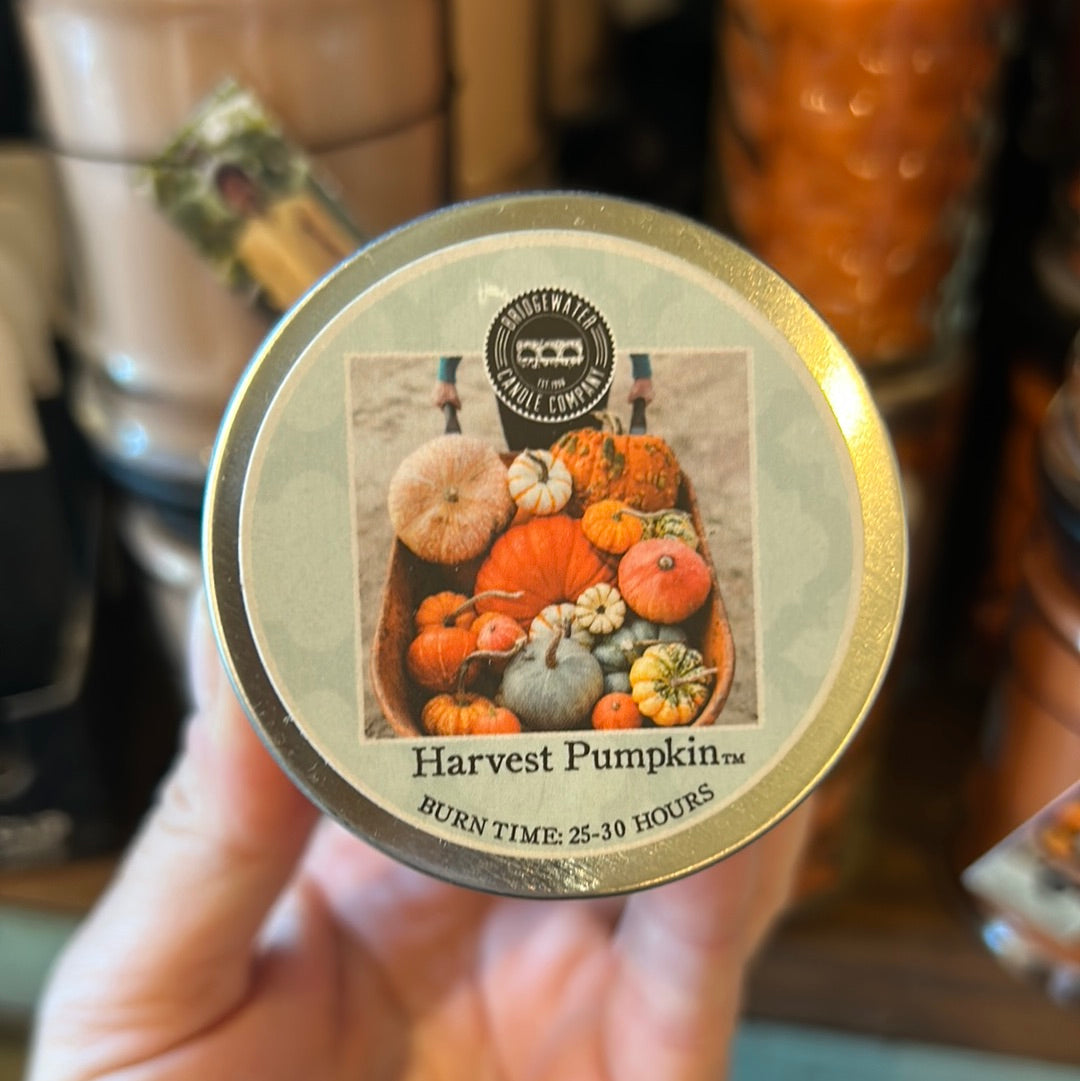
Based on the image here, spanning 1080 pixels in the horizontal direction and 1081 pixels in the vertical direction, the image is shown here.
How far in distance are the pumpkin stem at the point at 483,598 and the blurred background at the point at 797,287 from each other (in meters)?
0.20

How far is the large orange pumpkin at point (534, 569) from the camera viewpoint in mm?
382

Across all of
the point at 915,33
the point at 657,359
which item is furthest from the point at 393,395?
the point at 915,33

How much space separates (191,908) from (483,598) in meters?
0.21

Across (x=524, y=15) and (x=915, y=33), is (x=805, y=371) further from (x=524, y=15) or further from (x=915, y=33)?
(x=524, y=15)

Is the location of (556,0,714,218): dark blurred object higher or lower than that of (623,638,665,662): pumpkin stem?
higher

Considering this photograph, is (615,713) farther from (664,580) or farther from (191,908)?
(191,908)

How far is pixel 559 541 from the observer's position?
38cm

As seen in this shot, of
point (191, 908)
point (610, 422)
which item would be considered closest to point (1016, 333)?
point (610, 422)

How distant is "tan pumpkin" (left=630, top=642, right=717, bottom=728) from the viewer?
39 centimetres

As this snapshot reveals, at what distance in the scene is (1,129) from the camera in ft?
2.11

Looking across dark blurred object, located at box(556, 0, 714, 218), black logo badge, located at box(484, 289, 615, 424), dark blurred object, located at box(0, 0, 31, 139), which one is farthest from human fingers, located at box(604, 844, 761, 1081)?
dark blurred object, located at box(0, 0, 31, 139)

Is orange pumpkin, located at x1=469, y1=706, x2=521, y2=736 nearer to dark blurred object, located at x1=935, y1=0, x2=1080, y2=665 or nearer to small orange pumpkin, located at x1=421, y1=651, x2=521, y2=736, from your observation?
small orange pumpkin, located at x1=421, y1=651, x2=521, y2=736

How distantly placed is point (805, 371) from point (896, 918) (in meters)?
0.40

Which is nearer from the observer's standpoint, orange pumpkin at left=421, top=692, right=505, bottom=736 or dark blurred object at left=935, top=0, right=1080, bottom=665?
orange pumpkin at left=421, top=692, right=505, bottom=736
